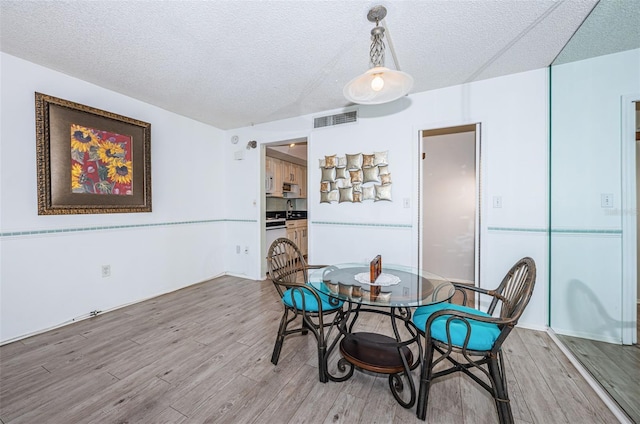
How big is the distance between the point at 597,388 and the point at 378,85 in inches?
94.8

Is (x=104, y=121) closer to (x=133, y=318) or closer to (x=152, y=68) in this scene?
(x=152, y=68)

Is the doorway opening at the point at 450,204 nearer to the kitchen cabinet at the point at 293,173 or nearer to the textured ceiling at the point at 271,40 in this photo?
the textured ceiling at the point at 271,40

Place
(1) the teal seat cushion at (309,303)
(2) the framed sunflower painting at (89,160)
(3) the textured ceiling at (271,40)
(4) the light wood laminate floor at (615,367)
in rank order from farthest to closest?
(2) the framed sunflower painting at (89,160), (1) the teal seat cushion at (309,303), (3) the textured ceiling at (271,40), (4) the light wood laminate floor at (615,367)

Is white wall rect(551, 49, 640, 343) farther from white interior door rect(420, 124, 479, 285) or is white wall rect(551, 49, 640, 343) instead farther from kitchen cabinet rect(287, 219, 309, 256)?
kitchen cabinet rect(287, 219, 309, 256)

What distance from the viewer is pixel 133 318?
271 centimetres

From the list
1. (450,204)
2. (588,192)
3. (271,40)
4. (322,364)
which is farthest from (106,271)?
(588,192)

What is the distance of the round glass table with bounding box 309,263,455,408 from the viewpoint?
5.05 ft

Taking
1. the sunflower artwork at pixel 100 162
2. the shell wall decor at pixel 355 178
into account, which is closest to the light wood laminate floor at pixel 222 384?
the sunflower artwork at pixel 100 162

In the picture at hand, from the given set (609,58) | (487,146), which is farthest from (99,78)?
(609,58)

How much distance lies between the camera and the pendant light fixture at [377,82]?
161 cm

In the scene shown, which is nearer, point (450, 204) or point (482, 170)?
point (482, 170)

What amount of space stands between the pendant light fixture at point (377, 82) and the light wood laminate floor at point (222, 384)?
6.50ft

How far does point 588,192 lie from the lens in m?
2.08

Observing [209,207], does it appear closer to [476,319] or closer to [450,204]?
[450,204]
